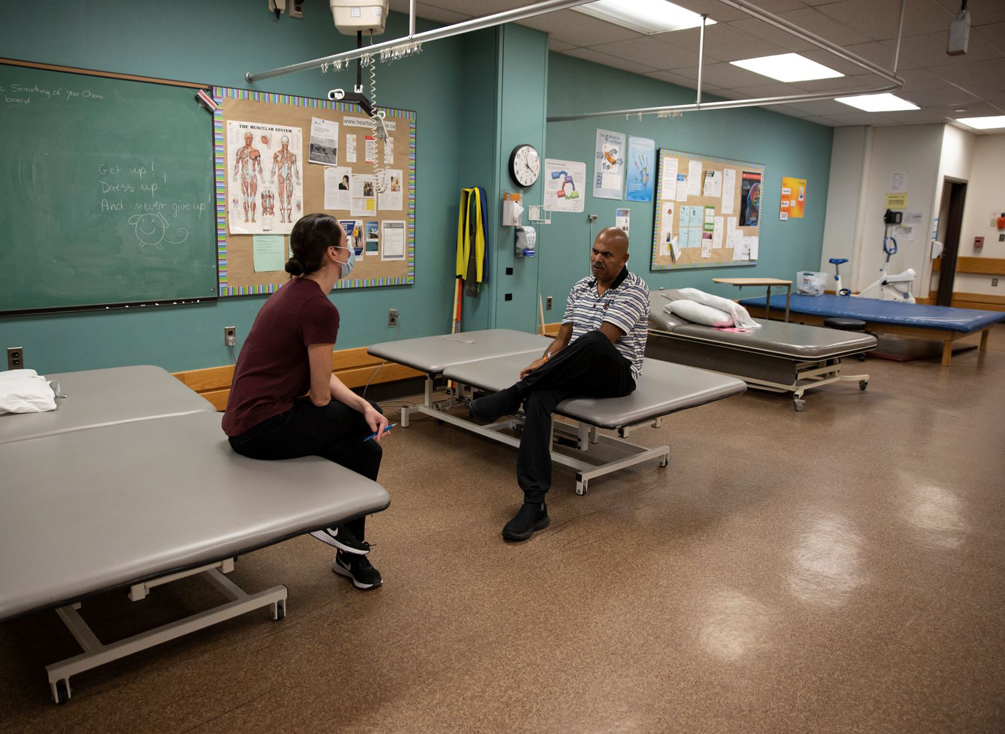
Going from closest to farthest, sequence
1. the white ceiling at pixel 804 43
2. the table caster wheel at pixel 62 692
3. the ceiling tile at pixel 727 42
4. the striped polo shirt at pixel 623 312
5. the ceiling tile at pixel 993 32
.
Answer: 1. the table caster wheel at pixel 62 692
2. the striped polo shirt at pixel 623 312
3. the white ceiling at pixel 804 43
4. the ceiling tile at pixel 993 32
5. the ceiling tile at pixel 727 42

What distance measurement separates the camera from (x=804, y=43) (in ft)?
17.1

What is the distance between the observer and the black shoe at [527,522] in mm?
2844

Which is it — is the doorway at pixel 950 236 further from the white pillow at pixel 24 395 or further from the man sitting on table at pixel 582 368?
the white pillow at pixel 24 395

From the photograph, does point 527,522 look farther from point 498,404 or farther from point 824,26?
point 824,26

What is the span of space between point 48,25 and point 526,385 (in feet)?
9.42

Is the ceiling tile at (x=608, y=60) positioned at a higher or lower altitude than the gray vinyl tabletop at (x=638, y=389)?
higher

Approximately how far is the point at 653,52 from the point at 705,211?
90.5 inches

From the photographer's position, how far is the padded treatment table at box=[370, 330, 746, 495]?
3.10m

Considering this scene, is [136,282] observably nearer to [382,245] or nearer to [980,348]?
[382,245]

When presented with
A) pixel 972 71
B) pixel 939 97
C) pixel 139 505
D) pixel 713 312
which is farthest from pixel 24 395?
pixel 939 97

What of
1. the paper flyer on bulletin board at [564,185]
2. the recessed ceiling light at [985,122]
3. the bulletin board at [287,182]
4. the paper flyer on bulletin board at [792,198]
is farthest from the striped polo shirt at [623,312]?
the recessed ceiling light at [985,122]

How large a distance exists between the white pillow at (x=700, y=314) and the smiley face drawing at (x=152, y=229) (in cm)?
371

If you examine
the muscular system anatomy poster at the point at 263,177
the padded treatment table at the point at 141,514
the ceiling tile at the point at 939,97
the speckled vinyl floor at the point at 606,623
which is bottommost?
the speckled vinyl floor at the point at 606,623

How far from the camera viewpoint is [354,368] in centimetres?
486
